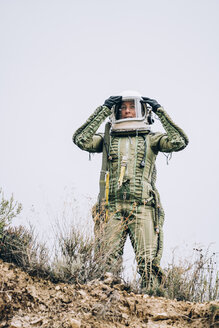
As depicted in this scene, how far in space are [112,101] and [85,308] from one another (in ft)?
9.89

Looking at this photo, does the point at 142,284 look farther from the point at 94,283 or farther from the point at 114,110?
the point at 114,110

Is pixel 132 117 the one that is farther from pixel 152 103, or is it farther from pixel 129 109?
pixel 152 103

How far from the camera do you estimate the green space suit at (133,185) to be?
16.6ft

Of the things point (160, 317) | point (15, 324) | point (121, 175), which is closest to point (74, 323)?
point (15, 324)

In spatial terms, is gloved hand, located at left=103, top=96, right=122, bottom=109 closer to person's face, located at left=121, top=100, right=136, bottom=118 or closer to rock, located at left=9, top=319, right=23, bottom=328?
person's face, located at left=121, top=100, right=136, bottom=118

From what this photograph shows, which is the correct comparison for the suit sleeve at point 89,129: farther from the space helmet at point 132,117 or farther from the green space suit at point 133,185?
the space helmet at point 132,117

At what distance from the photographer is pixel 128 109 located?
571 centimetres

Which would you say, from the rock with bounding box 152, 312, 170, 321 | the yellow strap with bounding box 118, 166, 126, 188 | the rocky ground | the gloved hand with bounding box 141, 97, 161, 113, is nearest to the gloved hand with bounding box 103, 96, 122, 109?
the gloved hand with bounding box 141, 97, 161, 113

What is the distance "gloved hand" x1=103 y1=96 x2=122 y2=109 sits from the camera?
5574 millimetres

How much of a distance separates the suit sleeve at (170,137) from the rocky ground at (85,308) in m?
2.13

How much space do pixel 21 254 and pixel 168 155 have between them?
247 cm

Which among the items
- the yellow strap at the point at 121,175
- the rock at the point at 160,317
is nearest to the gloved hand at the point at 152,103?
the yellow strap at the point at 121,175

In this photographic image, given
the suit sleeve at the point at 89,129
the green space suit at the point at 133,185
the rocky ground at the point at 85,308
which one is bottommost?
the rocky ground at the point at 85,308

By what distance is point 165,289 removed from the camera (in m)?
4.68
